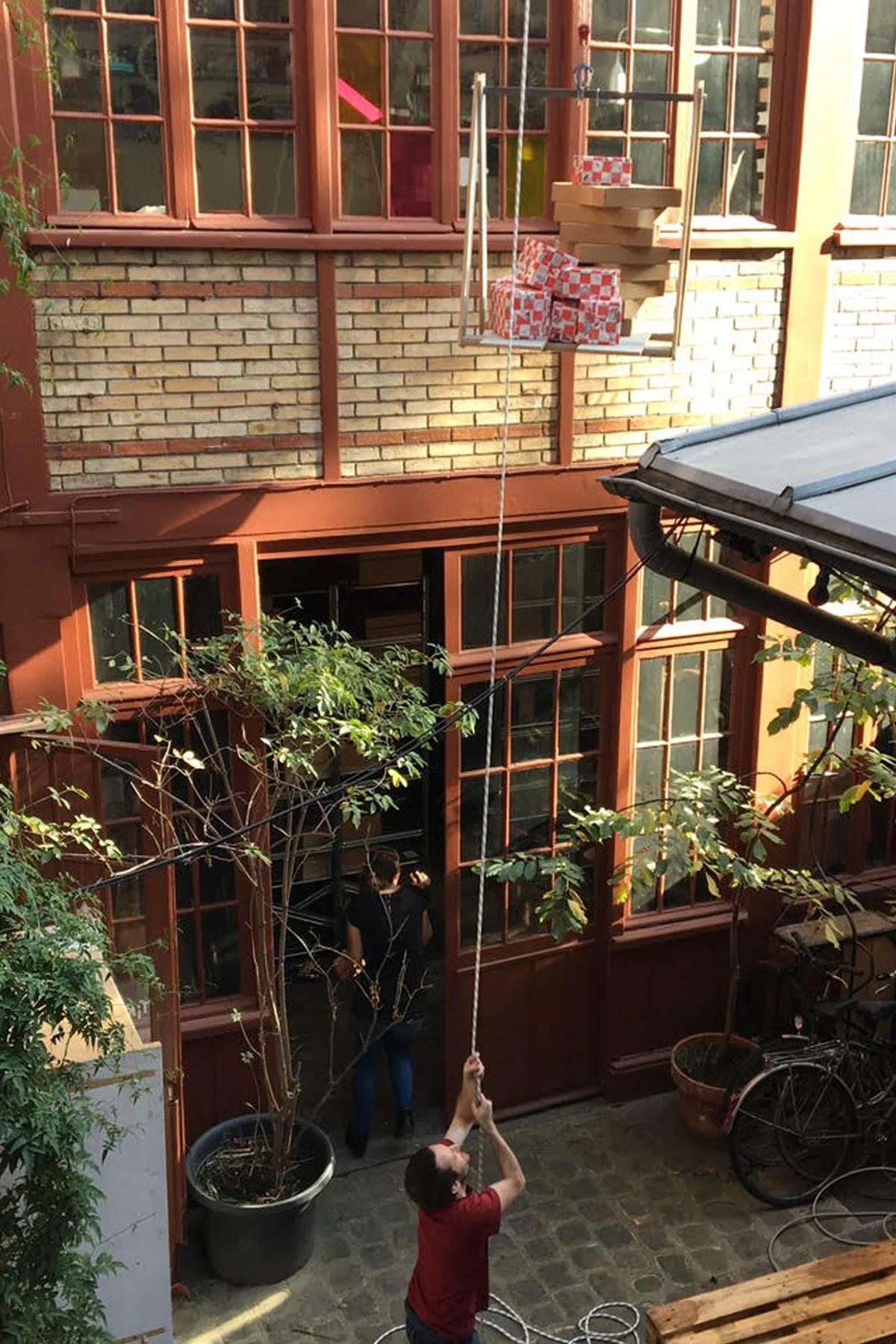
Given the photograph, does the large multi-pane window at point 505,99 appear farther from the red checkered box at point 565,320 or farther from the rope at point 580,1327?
the rope at point 580,1327

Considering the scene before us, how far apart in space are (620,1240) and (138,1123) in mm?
3042

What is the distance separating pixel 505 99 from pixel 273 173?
137 cm

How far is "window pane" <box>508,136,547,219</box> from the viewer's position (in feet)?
25.2

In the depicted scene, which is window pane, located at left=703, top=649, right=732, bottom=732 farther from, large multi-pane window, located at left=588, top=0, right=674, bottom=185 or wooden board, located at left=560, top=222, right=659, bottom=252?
wooden board, located at left=560, top=222, right=659, bottom=252

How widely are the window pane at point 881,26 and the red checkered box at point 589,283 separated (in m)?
3.03

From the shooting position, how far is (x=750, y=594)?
5.45 m

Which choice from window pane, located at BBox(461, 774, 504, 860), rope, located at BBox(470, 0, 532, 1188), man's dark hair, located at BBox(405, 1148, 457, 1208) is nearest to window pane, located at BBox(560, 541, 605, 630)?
rope, located at BBox(470, 0, 532, 1188)

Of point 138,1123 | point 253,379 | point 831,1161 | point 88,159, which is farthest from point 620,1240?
point 88,159

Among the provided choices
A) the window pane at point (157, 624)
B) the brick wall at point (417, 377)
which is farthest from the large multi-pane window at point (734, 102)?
the window pane at point (157, 624)

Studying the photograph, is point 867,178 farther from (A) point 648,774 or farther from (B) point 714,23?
(A) point 648,774

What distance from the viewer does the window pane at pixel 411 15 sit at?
7199mm

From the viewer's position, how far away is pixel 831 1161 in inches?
328

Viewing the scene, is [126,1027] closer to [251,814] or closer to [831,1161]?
[251,814]

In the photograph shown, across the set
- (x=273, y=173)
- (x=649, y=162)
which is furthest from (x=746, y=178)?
(x=273, y=173)
